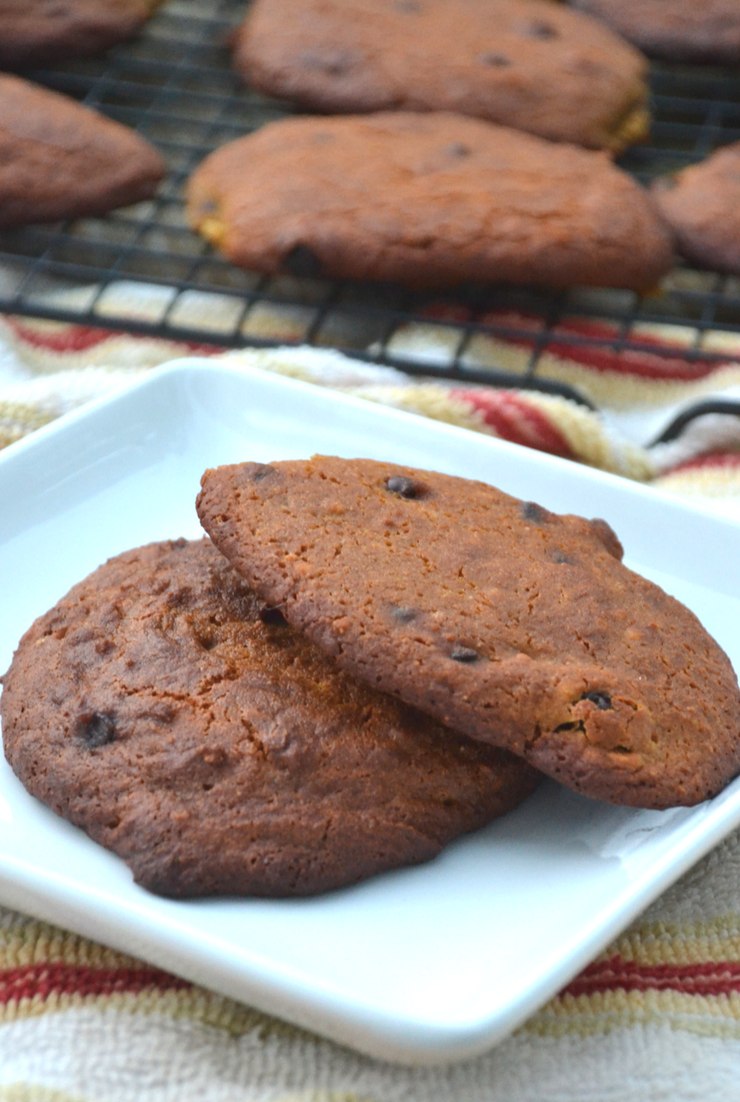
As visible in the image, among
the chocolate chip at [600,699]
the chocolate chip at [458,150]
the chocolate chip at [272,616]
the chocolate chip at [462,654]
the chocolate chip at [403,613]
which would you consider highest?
the chocolate chip at [403,613]

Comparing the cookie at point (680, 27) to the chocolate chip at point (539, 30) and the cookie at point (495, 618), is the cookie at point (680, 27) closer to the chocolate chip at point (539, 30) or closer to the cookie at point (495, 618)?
the chocolate chip at point (539, 30)

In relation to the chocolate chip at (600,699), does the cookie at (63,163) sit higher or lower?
lower

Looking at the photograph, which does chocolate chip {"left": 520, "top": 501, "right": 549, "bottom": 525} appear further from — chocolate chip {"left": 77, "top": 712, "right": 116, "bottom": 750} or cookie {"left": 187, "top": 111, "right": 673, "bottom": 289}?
cookie {"left": 187, "top": 111, "right": 673, "bottom": 289}

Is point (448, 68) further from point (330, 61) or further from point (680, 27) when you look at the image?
point (680, 27)

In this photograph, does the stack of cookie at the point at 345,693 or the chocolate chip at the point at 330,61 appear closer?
the stack of cookie at the point at 345,693

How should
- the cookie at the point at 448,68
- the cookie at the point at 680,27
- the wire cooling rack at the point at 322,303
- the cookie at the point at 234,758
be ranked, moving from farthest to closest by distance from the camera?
the cookie at the point at 680,27 → the cookie at the point at 448,68 → the wire cooling rack at the point at 322,303 → the cookie at the point at 234,758

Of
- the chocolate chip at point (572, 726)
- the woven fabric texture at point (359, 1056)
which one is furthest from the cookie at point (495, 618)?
the woven fabric texture at point (359, 1056)

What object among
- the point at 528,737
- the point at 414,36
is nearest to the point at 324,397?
the point at 528,737
